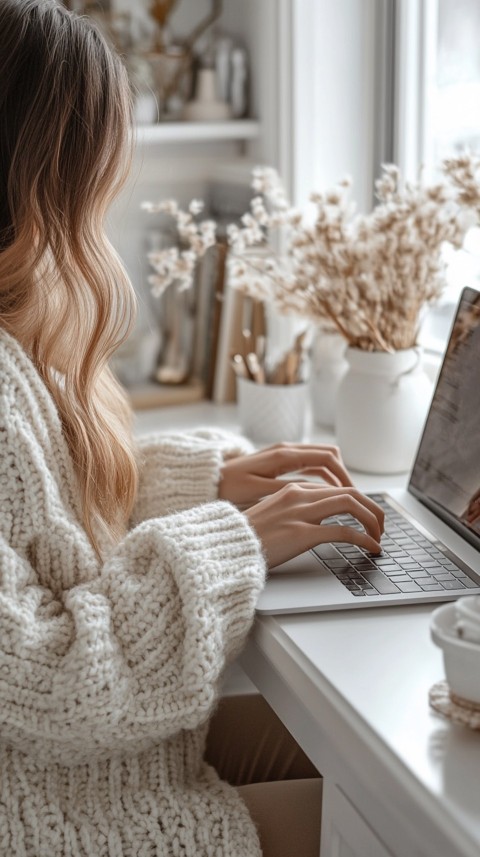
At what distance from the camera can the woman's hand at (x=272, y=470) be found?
115 centimetres

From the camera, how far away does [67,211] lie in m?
0.96

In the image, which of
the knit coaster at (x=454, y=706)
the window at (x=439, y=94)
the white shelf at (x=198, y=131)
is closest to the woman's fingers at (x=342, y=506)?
the knit coaster at (x=454, y=706)

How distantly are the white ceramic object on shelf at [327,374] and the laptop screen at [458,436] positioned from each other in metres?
0.41

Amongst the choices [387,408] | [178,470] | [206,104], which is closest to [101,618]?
[178,470]

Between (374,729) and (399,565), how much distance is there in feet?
0.96

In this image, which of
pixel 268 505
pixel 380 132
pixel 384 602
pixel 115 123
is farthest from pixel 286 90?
pixel 384 602

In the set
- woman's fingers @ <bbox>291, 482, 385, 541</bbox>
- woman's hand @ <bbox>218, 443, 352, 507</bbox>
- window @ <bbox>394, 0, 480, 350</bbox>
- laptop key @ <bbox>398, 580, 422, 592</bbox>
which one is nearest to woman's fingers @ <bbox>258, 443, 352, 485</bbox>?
woman's hand @ <bbox>218, 443, 352, 507</bbox>

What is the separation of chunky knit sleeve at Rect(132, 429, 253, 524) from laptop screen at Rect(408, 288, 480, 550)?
0.73ft

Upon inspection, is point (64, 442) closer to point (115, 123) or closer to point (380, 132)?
point (115, 123)

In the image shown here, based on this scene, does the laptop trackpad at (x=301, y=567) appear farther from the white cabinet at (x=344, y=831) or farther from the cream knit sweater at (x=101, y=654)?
the white cabinet at (x=344, y=831)

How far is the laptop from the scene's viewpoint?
935mm

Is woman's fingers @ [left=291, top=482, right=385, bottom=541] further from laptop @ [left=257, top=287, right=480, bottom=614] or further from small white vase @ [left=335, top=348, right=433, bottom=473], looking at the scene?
small white vase @ [left=335, top=348, right=433, bottom=473]

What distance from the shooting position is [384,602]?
36.1 inches

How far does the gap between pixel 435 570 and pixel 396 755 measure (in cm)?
32
